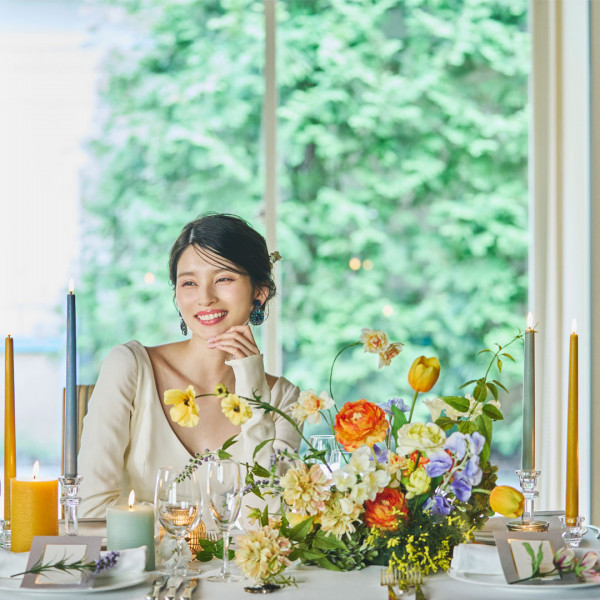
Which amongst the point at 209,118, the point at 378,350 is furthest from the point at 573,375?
the point at 209,118

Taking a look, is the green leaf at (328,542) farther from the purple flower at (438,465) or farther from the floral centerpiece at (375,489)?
the purple flower at (438,465)

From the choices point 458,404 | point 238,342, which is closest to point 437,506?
point 458,404

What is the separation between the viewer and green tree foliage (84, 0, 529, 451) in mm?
3348

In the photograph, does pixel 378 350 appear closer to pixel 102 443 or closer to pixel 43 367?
pixel 102 443

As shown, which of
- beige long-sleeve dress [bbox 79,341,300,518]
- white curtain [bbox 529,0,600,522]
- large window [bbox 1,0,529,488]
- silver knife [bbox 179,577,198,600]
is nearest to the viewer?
silver knife [bbox 179,577,198,600]

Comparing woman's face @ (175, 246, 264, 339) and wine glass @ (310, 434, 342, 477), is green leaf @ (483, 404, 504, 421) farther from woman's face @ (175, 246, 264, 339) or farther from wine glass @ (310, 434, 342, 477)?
woman's face @ (175, 246, 264, 339)

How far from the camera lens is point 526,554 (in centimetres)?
130

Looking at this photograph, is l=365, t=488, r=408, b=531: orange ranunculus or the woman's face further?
the woman's face

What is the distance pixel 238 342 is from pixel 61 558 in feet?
3.13

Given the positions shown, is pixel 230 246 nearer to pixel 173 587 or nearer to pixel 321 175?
pixel 173 587

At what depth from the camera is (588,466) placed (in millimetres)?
3086

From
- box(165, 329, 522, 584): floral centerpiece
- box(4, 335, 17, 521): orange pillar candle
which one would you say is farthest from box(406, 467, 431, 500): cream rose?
box(4, 335, 17, 521): orange pillar candle

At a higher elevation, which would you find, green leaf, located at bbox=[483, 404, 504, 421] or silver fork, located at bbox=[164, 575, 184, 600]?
green leaf, located at bbox=[483, 404, 504, 421]

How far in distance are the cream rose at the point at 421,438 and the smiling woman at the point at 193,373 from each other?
81cm
